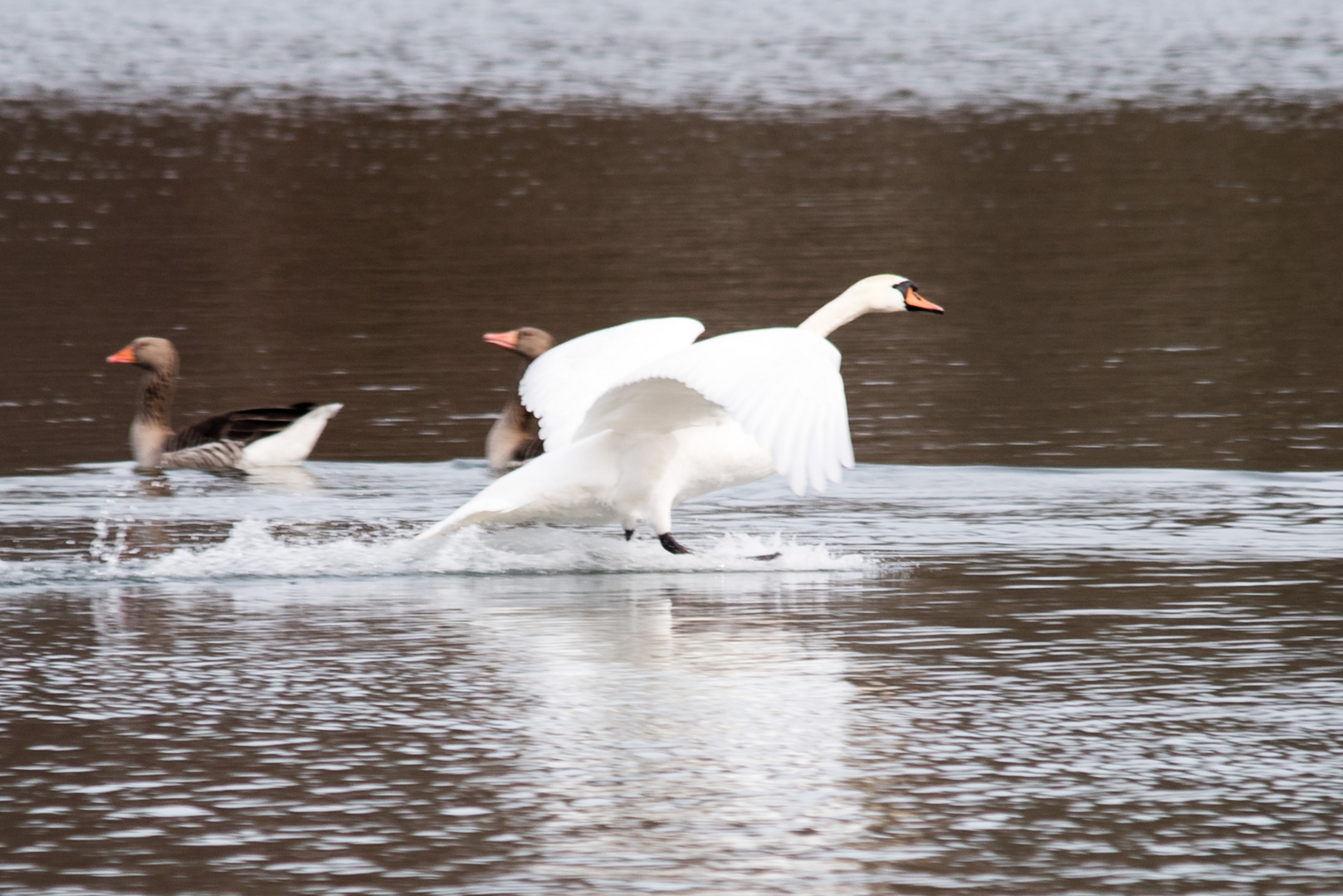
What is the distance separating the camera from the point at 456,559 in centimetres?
992

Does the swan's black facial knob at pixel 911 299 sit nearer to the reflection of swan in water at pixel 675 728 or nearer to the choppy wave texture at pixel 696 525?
the choppy wave texture at pixel 696 525

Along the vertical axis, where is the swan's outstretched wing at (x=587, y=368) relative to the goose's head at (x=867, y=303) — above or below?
below

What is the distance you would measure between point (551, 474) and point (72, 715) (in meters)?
2.99

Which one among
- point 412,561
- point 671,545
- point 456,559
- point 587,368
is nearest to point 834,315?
point 587,368

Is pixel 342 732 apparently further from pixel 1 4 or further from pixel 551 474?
pixel 1 4

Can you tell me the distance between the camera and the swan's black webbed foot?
9.95 m

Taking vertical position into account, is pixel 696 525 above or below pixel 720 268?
below

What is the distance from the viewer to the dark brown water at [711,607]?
604cm

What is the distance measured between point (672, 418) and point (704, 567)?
0.67m

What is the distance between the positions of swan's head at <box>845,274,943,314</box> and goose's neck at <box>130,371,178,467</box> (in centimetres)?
463

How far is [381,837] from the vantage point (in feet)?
19.8

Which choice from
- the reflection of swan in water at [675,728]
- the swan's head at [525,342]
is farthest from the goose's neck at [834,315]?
→ the swan's head at [525,342]

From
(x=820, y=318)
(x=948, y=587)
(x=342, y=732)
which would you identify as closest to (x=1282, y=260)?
(x=820, y=318)

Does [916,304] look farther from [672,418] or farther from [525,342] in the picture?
[525,342]
